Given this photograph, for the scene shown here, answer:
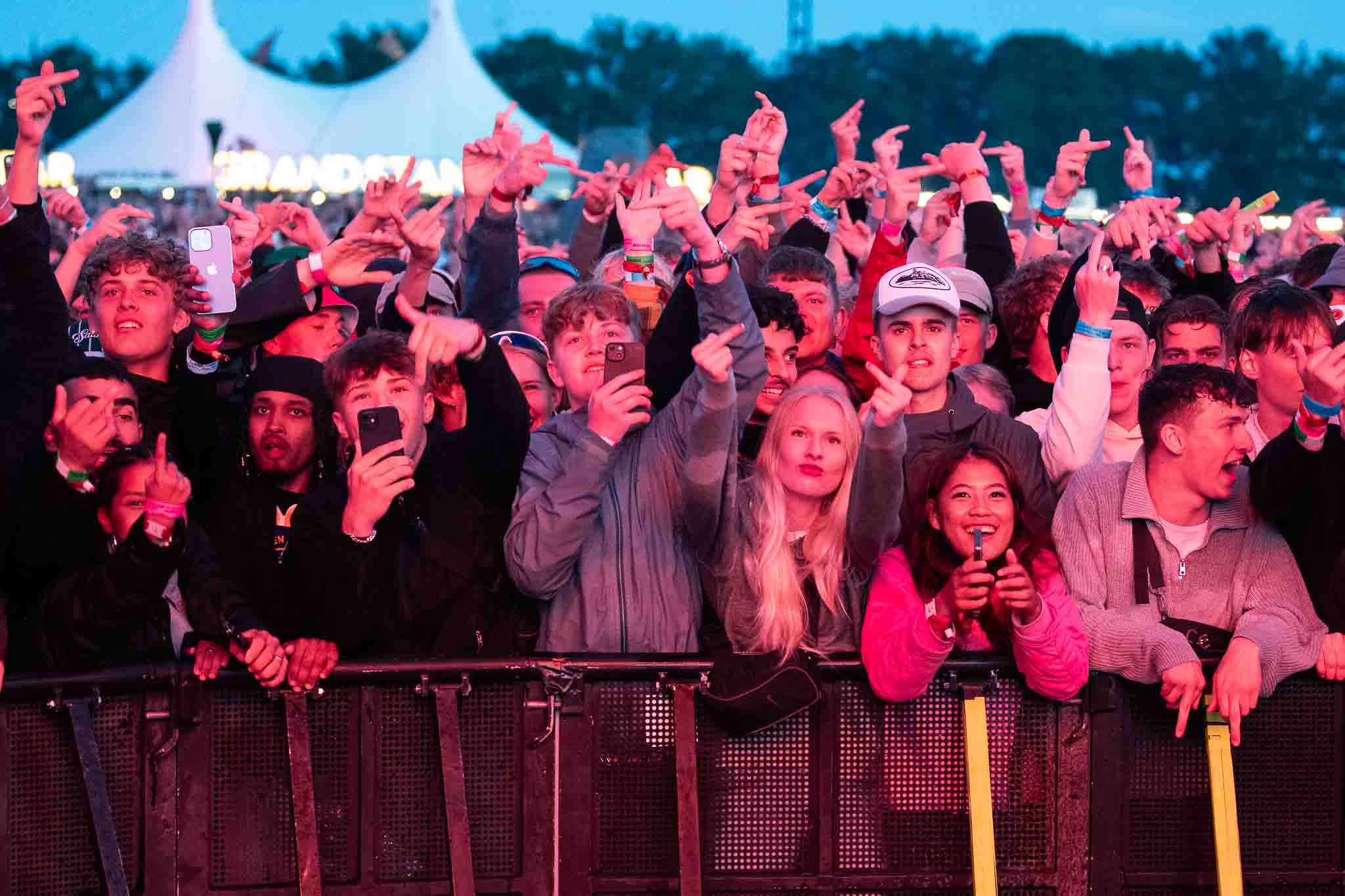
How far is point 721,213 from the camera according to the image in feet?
23.7

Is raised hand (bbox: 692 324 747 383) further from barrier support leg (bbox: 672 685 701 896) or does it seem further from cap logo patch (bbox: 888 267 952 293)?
cap logo patch (bbox: 888 267 952 293)

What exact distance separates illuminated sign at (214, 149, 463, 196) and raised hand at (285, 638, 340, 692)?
3099 cm

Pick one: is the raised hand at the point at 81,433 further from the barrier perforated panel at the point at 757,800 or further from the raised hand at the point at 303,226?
the raised hand at the point at 303,226

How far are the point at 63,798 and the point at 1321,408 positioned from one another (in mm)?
3123

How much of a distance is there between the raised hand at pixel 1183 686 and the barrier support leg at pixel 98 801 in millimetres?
2491

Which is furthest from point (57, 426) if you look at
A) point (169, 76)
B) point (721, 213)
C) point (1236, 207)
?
point (169, 76)

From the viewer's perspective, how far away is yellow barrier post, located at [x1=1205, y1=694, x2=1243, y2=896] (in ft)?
14.2

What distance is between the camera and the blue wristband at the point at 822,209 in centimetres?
816

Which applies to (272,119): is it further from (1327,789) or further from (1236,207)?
(1327,789)

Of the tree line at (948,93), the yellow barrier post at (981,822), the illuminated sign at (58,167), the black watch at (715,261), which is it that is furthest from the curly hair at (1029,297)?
the tree line at (948,93)

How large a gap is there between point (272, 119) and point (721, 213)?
35.4 metres

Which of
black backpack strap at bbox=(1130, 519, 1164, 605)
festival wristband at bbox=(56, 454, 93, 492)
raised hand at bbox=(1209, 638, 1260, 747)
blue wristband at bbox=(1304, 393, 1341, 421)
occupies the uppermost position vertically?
blue wristband at bbox=(1304, 393, 1341, 421)

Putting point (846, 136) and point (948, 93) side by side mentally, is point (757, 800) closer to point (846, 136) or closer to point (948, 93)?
point (846, 136)

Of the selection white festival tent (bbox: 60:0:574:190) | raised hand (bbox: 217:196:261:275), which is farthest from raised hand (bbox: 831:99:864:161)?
white festival tent (bbox: 60:0:574:190)
